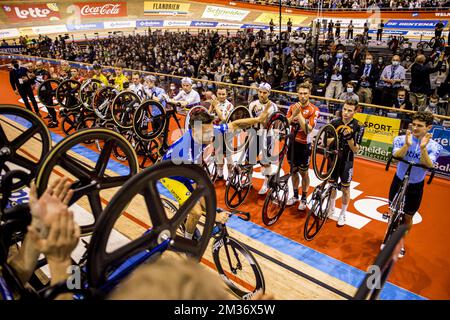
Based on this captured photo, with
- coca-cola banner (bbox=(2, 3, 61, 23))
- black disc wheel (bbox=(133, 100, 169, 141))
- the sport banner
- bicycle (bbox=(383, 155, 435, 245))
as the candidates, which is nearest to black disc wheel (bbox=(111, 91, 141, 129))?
black disc wheel (bbox=(133, 100, 169, 141))

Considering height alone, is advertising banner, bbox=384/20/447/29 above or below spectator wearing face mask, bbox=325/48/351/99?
above

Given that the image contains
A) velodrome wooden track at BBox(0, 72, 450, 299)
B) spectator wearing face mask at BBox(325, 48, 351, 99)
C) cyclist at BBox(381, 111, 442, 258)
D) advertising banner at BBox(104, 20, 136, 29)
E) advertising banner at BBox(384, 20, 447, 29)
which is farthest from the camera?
advertising banner at BBox(104, 20, 136, 29)

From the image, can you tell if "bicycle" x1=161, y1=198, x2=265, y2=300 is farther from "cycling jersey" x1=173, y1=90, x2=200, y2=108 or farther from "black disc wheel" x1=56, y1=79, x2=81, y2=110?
"black disc wheel" x1=56, y1=79, x2=81, y2=110

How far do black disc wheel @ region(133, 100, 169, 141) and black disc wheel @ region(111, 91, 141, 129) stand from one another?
1.12ft

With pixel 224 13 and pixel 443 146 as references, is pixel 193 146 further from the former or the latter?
pixel 224 13

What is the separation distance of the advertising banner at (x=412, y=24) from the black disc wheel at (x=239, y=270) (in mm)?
24679

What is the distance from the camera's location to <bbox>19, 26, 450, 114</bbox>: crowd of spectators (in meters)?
9.49

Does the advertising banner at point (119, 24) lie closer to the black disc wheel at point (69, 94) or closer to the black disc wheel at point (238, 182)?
the black disc wheel at point (69, 94)

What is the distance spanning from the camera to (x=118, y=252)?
5.05 ft

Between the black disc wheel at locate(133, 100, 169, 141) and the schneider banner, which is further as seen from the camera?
the schneider banner

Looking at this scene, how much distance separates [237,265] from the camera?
358 cm

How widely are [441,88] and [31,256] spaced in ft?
37.7

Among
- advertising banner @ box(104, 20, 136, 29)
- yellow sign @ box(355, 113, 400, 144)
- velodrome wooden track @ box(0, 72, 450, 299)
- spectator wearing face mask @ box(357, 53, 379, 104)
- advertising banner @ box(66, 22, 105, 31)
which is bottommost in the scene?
velodrome wooden track @ box(0, 72, 450, 299)
